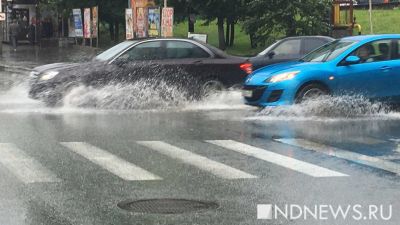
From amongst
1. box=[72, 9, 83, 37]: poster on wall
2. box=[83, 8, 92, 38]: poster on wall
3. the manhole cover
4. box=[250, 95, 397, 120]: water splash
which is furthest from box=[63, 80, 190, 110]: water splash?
box=[72, 9, 83, 37]: poster on wall

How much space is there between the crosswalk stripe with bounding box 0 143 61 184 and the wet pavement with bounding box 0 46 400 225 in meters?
Result: 0.01

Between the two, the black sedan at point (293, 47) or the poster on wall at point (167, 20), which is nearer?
the black sedan at point (293, 47)

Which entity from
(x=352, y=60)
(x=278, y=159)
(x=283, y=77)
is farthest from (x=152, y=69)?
(x=278, y=159)

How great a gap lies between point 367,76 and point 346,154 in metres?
4.15

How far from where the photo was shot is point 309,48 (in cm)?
1630

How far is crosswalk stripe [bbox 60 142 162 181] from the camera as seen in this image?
7289 mm

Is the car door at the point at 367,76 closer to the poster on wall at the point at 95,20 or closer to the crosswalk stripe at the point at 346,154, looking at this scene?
the crosswalk stripe at the point at 346,154

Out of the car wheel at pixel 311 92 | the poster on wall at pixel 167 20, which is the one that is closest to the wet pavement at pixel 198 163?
the car wheel at pixel 311 92

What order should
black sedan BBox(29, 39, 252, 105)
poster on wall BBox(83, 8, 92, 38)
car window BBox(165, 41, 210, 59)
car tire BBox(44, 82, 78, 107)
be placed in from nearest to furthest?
1. car tire BBox(44, 82, 78, 107)
2. black sedan BBox(29, 39, 252, 105)
3. car window BBox(165, 41, 210, 59)
4. poster on wall BBox(83, 8, 92, 38)

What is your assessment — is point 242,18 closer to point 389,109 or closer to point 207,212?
point 389,109

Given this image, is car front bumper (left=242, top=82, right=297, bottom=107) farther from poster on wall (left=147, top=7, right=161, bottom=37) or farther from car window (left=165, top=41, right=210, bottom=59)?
poster on wall (left=147, top=7, right=161, bottom=37)

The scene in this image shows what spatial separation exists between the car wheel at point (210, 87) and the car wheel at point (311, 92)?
2597 millimetres

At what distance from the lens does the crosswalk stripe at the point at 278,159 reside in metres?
7.53

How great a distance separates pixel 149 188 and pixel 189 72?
7699 millimetres
